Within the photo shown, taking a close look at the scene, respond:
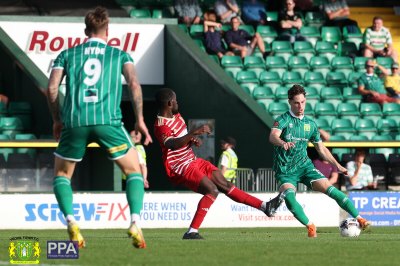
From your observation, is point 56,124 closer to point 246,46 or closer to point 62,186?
point 62,186

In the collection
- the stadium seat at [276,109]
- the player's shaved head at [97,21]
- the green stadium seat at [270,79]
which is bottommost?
the player's shaved head at [97,21]

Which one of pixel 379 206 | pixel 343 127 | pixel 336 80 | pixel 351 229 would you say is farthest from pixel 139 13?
pixel 351 229

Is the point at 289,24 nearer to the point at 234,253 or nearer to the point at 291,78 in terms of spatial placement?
the point at 291,78

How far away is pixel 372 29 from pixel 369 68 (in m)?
1.81

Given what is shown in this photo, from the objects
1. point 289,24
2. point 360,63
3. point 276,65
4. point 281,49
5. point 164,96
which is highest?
point 289,24

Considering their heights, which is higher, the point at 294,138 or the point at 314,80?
the point at 314,80

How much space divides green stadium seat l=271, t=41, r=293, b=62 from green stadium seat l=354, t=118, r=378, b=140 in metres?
2.63

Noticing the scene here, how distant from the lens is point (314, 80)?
27297 mm

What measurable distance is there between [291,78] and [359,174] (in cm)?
370

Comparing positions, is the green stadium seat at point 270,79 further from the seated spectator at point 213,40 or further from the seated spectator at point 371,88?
the seated spectator at point 371,88

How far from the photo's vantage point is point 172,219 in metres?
22.5

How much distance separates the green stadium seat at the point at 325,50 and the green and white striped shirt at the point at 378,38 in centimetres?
82

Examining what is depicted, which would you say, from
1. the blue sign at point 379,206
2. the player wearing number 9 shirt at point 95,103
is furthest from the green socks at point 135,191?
the blue sign at point 379,206

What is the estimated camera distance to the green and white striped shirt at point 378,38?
94.0ft
